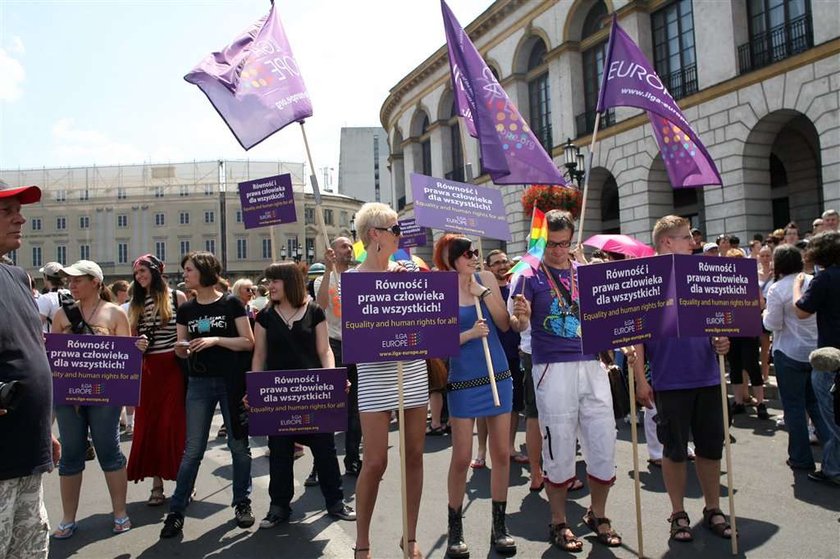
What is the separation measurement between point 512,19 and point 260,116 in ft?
74.5

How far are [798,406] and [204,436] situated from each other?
17.2 ft

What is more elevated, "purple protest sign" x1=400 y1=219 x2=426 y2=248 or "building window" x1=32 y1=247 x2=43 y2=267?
"building window" x1=32 y1=247 x2=43 y2=267

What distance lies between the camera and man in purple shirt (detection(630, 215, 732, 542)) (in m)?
4.34

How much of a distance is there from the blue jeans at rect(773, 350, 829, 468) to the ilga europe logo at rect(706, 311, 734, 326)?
7.06 feet

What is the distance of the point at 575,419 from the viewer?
14.0ft

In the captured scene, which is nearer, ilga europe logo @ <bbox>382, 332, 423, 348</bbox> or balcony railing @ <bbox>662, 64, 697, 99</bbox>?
ilga europe logo @ <bbox>382, 332, 423, 348</bbox>

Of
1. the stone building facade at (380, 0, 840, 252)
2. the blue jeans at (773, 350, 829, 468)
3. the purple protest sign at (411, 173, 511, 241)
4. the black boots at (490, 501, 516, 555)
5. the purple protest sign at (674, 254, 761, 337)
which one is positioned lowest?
the black boots at (490, 501, 516, 555)

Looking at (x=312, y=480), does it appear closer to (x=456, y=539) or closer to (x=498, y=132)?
(x=456, y=539)

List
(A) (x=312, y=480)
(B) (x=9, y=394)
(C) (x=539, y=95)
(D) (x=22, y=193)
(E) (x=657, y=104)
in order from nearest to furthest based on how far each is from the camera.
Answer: (B) (x=9, y=394) < (D) (x=22, y=193) < (A) (x=312, y=480) < (E) (x=657, y=104) < (C) (x=539, y=95)

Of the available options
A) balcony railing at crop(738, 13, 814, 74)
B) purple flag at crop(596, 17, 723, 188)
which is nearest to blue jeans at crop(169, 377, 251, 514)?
purple flag at crop(596, 17, 723, 188)

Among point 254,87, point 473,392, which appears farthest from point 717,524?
point 254,87

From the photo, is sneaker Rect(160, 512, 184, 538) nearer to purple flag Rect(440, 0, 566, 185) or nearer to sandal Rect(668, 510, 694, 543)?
sandal Rect(668, 510, 694, 543)

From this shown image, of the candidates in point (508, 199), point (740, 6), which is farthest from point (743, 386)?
point (508, 199)

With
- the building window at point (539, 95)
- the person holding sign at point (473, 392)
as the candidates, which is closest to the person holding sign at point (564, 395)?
the person holding sign at point (473, 392)
